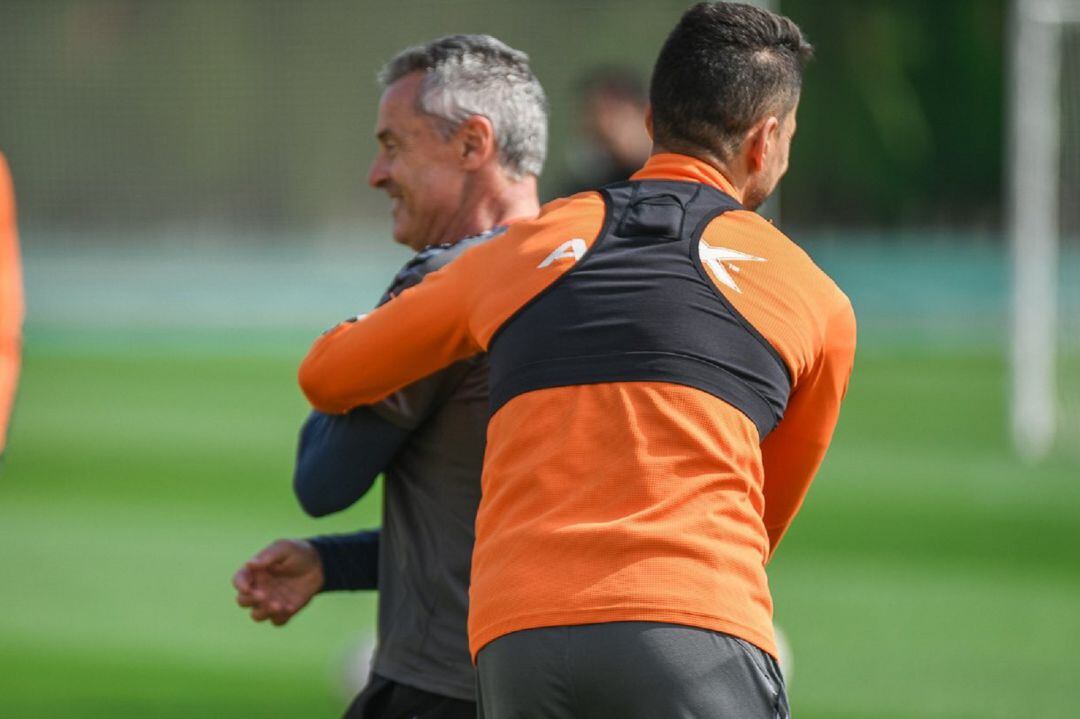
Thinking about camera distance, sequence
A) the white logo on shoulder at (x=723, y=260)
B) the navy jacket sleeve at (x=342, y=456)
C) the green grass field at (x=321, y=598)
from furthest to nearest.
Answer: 1. the green grass field at (x=321, y=598)
2. the navy jacket sleeve at (x=342, y=456)
3. the white logo on shoulder at (x=723, y=260)

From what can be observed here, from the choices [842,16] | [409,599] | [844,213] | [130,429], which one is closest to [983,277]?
[844,213]

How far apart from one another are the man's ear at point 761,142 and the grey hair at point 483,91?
0.64 m

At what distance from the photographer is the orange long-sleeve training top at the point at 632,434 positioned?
2520 mm

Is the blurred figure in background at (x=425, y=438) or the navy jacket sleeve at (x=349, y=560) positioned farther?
the navy jacket sleeve at (x=349, y=560)

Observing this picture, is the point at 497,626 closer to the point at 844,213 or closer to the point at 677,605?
the point at 677,605

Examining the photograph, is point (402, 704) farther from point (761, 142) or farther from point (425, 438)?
point (761, 142)

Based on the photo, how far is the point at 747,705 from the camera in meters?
2.55

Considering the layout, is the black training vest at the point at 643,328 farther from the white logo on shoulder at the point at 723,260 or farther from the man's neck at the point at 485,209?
the man's neck at the point at 485,209

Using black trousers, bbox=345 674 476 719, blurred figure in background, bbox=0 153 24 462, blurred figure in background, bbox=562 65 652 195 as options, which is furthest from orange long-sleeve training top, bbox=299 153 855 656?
blurred figure in background, bbox=562 65 652 195

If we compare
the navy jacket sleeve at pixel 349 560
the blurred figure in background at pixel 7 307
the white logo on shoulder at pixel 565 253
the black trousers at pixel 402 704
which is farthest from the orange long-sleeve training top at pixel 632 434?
the blurred figure in background at pixel 7 307

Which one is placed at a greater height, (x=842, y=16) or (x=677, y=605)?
(x=842, y=16)

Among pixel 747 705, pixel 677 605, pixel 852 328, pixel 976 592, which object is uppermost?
pixel 852 328

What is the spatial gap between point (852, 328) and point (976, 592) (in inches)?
252

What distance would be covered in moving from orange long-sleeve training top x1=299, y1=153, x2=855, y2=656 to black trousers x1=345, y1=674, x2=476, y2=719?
55 cm
